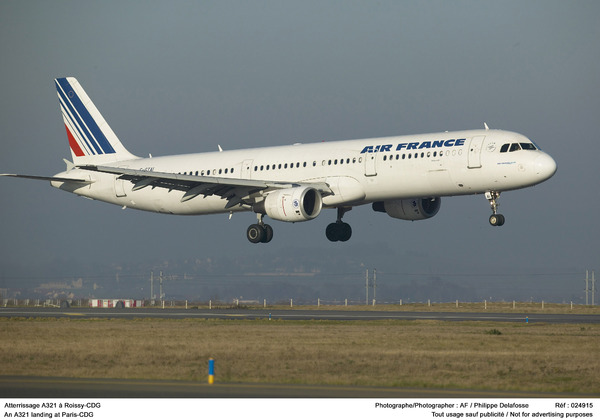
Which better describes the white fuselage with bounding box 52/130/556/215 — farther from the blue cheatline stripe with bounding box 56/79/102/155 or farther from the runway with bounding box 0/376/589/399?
the runway with bounding box 0/376/589/399

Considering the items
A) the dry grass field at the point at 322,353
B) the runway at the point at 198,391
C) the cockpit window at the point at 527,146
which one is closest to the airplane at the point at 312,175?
the cockpit window at the point at 527,146

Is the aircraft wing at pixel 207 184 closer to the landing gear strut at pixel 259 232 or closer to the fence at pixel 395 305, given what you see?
the landing gear strut at pixel 259 232

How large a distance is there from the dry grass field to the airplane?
902 centimetres

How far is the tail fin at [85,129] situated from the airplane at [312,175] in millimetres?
72

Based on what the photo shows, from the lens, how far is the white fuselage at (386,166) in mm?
52375

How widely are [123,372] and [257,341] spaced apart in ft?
33.4

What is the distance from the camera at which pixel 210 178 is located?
60.0 m

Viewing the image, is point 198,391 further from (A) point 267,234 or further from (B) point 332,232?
(B) point 332,232

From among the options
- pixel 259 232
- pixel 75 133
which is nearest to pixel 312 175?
pixel 259 232

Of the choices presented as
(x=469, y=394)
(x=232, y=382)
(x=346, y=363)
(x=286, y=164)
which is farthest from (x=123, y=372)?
(x=286, y=164)

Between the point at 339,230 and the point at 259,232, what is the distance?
5789mm

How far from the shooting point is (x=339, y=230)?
65.5 meters

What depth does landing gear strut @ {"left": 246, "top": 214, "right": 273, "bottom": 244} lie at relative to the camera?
205 feet

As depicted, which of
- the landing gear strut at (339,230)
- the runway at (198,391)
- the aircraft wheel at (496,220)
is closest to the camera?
the runway at (198,391)
